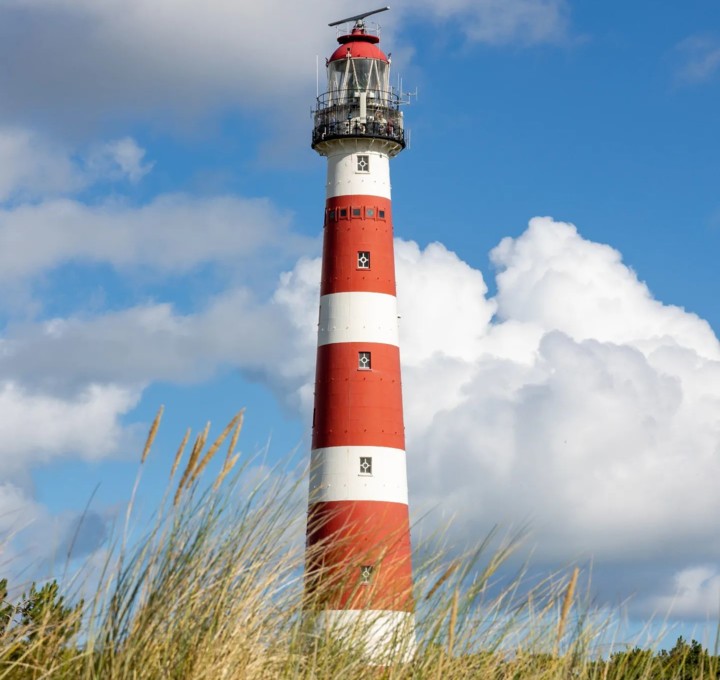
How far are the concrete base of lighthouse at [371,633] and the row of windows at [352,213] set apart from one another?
21.7m

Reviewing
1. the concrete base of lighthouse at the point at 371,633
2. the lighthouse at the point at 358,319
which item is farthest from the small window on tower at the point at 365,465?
the concrete base of lighthouse at the point at 371,633

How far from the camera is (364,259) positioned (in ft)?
93.1

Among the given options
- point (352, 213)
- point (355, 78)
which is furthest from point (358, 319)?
point (355, 78)

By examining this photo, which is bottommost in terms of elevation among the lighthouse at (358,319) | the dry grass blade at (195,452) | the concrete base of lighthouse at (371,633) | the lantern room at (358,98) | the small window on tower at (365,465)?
the concrete base of lighthouse at (371,633)

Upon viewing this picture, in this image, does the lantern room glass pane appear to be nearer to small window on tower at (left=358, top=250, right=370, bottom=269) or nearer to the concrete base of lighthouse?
small window on tower at (left=358, top=250, right=370, bottom=269)

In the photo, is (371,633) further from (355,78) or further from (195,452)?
(355,78)

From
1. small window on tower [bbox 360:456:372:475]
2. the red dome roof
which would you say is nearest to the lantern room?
the red dome roof

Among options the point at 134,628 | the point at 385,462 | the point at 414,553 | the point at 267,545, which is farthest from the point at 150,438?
the point at 385,462

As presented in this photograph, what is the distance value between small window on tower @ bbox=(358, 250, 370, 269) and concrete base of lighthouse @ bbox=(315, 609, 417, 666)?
2095 centimetres

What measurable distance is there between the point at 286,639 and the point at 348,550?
1489 millimetres

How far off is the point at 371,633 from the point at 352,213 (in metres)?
21.7

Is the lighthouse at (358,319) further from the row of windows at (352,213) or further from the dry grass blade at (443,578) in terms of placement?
the dry grass blade at (443,578)

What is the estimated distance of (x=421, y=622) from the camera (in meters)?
7.38

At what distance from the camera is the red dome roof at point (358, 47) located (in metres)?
30.8
